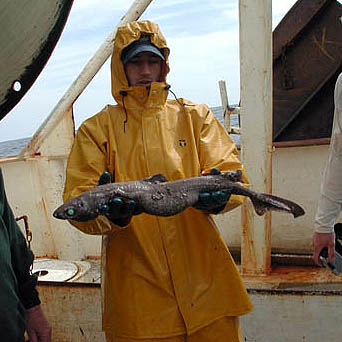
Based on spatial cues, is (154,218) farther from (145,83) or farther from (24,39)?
(24,39)

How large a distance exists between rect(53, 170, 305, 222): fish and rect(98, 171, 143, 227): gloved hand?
0.02 meters

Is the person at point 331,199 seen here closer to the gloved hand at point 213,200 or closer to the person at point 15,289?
the gloved hand at point 213,200

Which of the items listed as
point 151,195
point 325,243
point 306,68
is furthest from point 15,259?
point 306,68

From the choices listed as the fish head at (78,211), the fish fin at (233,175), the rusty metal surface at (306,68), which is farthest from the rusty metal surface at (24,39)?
the rusty metal surface at (306,68)

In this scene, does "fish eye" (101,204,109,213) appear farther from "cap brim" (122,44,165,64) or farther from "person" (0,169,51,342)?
"cap brim" (122,44,165,64)

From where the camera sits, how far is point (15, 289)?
85.5 inches

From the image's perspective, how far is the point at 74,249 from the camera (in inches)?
249

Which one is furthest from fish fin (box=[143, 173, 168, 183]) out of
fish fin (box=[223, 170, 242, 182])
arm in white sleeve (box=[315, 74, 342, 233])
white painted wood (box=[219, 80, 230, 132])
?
white painted wood (box=[219, 80, 230, 132])

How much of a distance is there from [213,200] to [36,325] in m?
1.19

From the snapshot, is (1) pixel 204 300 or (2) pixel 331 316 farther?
(2) pixel 331 316

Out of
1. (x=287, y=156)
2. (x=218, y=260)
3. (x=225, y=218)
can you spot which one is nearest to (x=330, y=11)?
(x=287, y=156)

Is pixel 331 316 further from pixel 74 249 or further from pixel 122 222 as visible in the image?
pixel 74 249

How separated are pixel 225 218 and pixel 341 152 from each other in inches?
122

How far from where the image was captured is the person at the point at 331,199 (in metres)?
2.96
